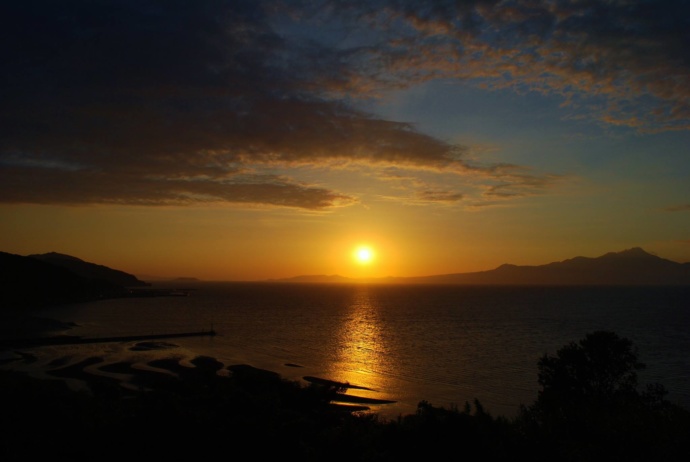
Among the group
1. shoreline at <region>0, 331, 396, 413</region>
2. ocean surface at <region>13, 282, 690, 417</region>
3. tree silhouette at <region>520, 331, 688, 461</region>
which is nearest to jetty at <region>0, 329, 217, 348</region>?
shoreline at <region>0, 331, 396, 413</region>

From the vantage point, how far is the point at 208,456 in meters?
19.0

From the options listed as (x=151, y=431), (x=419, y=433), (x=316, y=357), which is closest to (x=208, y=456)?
(x=151, y=431)

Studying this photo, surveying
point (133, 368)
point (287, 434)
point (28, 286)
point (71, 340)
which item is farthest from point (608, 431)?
point (28, 286)

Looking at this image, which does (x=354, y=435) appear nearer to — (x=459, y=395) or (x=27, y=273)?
(x=459, y=395)

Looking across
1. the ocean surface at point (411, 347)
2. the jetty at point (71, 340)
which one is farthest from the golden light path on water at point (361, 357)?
the jetty at point (71, 340)

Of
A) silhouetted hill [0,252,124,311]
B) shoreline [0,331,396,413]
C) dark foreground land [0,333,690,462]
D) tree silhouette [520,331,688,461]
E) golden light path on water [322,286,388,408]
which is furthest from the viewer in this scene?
silhouetted hill [0,252,124,311]

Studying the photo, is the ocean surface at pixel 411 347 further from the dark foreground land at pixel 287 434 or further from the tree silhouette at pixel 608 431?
the dark foreground land at pixel 287 434

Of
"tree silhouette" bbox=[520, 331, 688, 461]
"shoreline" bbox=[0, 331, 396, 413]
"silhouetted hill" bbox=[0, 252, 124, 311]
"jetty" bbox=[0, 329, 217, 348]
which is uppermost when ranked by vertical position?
"silhouetted hill" bbox=[0, 252, 124, 311]

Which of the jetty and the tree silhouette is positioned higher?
the tree silhouette

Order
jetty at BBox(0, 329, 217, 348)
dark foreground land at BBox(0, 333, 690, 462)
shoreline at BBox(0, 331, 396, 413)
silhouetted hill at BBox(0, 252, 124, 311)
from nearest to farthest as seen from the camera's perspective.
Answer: dark foreground land at BBox(0, 333, 690, 462)
shoreline at BBox(0, 331, 396, 413)
jetty at BBox(0, 329, 217, 348)
silhouetted hill at BBox(0, 252, 124, 311)

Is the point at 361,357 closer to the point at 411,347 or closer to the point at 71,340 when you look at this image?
the point at 411,347

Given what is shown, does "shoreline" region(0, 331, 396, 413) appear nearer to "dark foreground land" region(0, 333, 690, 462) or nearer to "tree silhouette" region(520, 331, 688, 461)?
"dark foreground land" region(0, 333, 690, 462)

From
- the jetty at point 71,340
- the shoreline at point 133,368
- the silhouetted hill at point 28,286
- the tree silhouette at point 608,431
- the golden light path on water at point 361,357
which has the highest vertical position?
the silhouetted hill at point 28,286

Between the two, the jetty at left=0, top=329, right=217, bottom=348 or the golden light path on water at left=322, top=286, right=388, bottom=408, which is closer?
the golden light path on water at left=322, top=286, right=388, bottom=408
